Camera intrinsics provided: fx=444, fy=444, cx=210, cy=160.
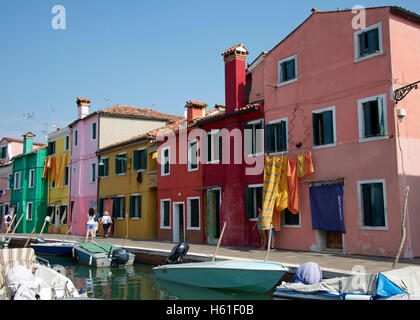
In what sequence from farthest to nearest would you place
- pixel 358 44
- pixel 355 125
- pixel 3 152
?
pixel 3 152 < pixel 358 44 < pixel 355 125

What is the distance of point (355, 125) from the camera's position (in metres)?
14.2

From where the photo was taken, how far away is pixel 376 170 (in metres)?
13.5

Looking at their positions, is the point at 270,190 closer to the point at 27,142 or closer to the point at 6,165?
the point at 27,142

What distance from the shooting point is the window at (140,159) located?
25.3m

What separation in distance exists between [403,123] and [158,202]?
1393 cm

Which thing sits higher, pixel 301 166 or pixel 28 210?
pixel 301 166

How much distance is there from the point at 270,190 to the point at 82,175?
19.3 metres

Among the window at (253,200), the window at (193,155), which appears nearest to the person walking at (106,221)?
the window at (193,155)

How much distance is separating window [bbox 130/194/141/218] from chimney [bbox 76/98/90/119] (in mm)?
9911

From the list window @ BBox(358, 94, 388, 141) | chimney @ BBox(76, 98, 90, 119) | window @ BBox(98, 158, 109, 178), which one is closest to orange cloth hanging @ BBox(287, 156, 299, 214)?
window @ BBox(358, 94, 388, 141)

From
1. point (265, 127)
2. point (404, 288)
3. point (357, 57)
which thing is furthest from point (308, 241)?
point (404, 288)

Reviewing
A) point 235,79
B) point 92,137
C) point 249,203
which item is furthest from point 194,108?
point 92,137

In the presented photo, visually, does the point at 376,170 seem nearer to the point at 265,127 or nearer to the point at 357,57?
the point at 357,57

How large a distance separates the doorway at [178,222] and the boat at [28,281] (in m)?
11.8
